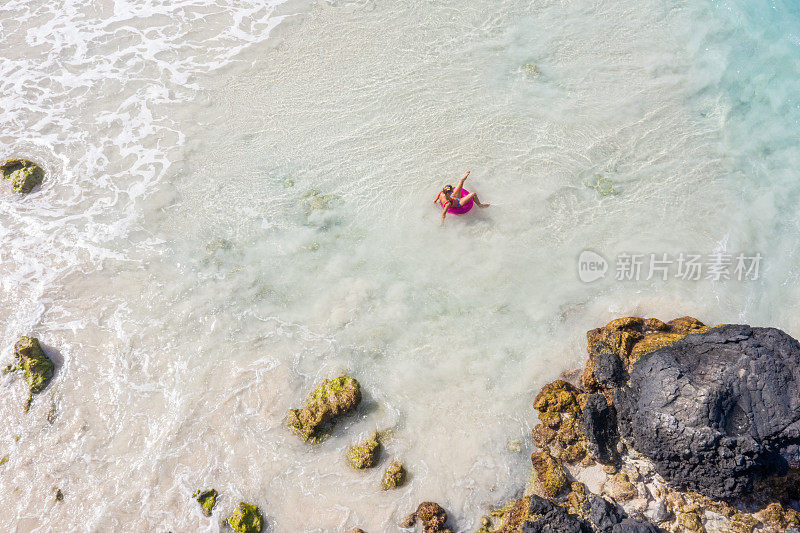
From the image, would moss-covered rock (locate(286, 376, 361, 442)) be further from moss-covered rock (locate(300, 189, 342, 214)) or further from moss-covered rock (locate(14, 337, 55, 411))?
moss-covered rock (locate(14, 337, 55, 411))

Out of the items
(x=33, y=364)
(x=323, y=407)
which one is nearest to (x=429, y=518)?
(x=323, y=407)

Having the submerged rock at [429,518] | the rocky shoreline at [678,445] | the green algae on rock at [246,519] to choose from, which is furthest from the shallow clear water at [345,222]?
the rocky shoreline at [678,445]

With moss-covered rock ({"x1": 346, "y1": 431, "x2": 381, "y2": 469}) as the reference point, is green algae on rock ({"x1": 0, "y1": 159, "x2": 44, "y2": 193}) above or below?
above

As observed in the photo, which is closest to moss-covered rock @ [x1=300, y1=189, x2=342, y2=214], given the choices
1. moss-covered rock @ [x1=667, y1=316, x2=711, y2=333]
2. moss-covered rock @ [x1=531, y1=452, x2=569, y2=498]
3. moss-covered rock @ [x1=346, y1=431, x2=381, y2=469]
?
moss-covered rock @ [x1=346, y1=431, x2=381, y2=469]

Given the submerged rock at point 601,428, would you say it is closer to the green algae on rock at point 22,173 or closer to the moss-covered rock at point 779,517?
the moss-covered rock at point 779,517

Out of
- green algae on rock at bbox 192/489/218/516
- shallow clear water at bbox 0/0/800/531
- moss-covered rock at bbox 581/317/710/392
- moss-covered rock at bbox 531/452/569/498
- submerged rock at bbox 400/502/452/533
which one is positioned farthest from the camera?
moss-covered rock at bbox 581/317/710/392
